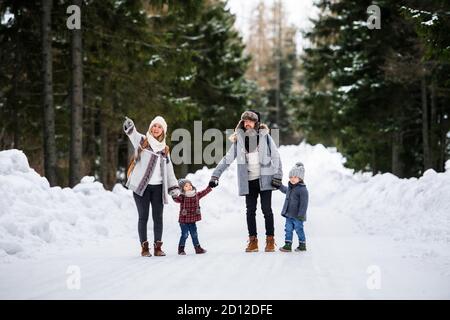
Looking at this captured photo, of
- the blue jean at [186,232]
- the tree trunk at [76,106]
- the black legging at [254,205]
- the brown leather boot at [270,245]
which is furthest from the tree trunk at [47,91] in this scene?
the brown leather boot at [270,245]

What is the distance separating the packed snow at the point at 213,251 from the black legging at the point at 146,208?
1.28ft

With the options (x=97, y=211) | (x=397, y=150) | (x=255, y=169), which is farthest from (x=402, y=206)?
(x=397, y=150)

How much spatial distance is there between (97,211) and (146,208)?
2.54 m

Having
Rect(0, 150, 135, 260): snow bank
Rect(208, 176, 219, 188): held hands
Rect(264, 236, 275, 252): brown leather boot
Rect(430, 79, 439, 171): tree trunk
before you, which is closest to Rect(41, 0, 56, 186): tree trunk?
Rect(0, 150, 135, 260): snow bank

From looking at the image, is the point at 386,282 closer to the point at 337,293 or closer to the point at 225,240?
the point at 337,293

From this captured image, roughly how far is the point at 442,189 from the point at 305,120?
15.1m

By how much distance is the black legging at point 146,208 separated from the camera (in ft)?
21.4

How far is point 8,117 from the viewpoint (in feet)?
44.0

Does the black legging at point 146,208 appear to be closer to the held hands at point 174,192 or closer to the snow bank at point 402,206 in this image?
the held hands at point 174,192

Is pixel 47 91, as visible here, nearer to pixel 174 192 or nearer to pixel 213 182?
pixel 174 192

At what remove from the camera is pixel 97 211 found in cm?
872

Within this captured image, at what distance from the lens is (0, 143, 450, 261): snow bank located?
6.66m
